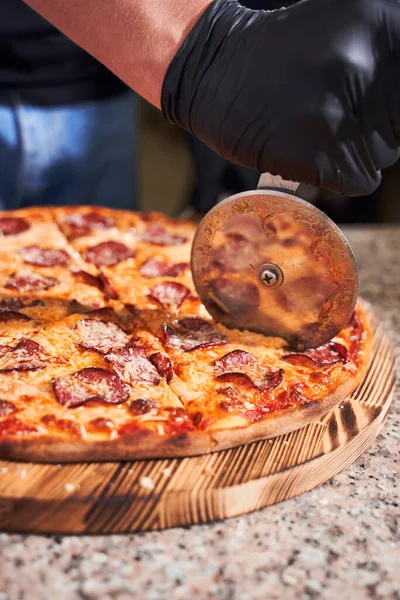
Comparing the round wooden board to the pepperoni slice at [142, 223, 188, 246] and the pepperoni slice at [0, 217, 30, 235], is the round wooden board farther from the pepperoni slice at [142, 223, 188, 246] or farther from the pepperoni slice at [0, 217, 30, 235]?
the pepperoni slice at [0, 217, 30, 235]

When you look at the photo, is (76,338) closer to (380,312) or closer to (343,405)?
(343,405)

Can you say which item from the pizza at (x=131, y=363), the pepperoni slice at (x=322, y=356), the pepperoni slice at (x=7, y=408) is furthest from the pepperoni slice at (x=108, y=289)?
the pepperoni slice at (x=7, y=408)

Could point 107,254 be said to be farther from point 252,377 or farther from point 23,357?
point 252,377

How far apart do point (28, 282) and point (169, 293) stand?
48cm

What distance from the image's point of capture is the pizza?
66.3 inches

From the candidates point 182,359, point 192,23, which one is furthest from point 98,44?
point 182,359

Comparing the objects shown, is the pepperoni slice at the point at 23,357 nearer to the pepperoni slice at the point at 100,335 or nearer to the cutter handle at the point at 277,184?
the pepperoni slice at the point at 100,335

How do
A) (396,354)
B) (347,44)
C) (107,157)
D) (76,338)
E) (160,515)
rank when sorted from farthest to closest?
(107,157) → (396,354) → (76,338) → (347,44) → (160,515)

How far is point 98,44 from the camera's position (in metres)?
2.03

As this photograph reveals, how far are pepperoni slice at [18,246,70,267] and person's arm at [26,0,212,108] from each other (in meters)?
0.85

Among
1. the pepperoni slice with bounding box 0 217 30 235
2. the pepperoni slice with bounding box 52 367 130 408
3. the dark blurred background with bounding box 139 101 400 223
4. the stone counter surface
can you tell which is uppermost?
the pepperoni slice with bounding box 52 367 130 408

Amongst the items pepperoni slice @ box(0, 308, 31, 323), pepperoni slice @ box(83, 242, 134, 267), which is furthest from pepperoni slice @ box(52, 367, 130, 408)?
pepperoni slice @ box(83, 242, 134, 267)

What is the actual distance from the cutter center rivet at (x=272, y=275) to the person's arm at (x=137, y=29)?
1.86ft

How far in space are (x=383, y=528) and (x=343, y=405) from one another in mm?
397
